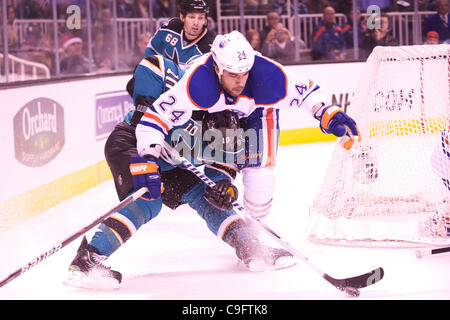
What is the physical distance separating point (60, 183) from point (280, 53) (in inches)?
135

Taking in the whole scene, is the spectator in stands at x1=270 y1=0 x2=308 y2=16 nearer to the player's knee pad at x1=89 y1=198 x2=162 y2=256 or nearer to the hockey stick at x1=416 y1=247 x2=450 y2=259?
the hockey stick at x1=416 y1=247 x2=450 y2=259

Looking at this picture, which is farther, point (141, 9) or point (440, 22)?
point (440, 22)

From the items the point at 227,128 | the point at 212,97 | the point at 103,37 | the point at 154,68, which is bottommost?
the point at 227,128

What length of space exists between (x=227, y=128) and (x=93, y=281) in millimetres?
816

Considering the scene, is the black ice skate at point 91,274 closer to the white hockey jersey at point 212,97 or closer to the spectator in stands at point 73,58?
the white hockey jersey at point 212,97

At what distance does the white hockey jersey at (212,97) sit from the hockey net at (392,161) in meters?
0.67

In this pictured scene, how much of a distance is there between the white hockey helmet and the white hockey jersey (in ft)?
0.33

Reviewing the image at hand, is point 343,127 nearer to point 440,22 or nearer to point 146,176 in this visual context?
point 146,176

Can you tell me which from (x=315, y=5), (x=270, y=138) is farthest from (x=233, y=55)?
(x=315, y=5)

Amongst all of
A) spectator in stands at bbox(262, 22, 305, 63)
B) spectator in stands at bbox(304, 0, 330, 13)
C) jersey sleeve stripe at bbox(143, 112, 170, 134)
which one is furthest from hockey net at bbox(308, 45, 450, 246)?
spectator in stands at bbox(304, 0, 330, 13)

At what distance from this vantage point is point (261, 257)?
10.2 ft

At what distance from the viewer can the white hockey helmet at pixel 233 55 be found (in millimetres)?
2850
